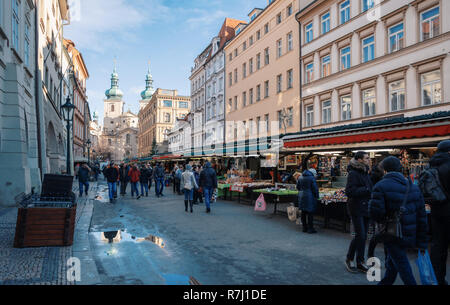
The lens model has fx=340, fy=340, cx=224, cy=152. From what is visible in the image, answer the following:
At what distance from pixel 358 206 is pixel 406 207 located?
5.90ft

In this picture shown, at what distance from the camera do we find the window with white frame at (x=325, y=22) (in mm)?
23891

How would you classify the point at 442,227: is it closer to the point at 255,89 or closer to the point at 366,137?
the point at 366,137

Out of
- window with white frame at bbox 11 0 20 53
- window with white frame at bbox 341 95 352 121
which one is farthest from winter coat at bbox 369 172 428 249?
window with white frame at bbox 341 95 352 121

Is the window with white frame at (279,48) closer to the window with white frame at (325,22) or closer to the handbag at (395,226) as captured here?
the window with white frame at (325,22)

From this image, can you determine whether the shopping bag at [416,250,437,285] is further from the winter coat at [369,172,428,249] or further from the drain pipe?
the drain pipe

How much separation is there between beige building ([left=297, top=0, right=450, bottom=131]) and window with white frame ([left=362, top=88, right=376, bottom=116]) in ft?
0.19

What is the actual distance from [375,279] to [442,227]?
125 centimetres

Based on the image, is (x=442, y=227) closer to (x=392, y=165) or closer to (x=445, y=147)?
(x=445, y=147)

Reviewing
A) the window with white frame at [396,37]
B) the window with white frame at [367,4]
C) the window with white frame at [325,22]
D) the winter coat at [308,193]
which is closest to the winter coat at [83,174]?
the winter coat at [308,193]

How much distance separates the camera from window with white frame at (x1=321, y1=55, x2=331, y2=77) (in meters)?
23.7

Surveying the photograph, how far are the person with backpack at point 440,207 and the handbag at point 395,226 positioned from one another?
104 cm

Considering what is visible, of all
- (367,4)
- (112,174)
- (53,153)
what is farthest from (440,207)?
(53,153)
